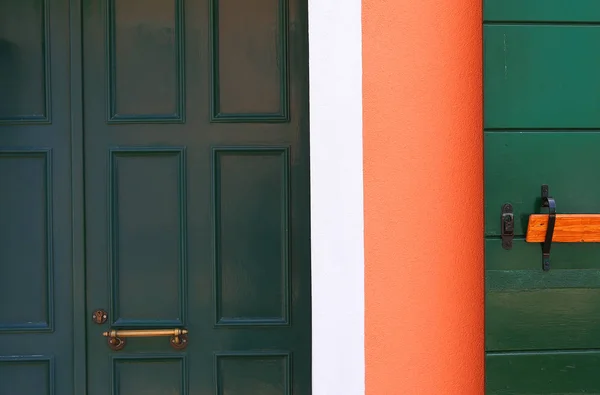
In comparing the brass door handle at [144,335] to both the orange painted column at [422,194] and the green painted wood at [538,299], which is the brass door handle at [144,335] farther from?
the green painted wood at [538,299]

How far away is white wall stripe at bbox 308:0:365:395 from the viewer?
226 centimetres

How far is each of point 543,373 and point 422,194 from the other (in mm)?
705

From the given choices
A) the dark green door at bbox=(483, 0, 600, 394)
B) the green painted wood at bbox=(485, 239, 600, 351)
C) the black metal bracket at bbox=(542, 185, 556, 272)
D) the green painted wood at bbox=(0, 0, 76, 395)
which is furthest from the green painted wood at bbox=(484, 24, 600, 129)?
the green painted wood at bbox=(0, 0, 76, 395)

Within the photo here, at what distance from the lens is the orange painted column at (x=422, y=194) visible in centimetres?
228

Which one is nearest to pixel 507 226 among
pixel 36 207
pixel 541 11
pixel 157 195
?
pixel 541 11

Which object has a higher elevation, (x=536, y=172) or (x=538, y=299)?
(x=536, y=172)

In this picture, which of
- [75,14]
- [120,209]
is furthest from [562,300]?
[75,14]

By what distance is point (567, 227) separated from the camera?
7.26ft

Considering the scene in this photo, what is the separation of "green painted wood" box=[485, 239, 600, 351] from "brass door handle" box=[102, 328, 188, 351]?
1.13m

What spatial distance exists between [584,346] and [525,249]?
0.38 metres

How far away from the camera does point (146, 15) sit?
2.62 m

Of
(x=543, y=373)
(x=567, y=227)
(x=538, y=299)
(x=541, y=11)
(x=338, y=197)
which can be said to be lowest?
(x=543, y=373)

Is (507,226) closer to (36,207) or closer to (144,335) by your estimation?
(144,335)

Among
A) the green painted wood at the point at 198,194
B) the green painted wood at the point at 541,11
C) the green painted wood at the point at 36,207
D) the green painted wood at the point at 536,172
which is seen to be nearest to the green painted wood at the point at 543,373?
the green painted wood at the point at 536,172
